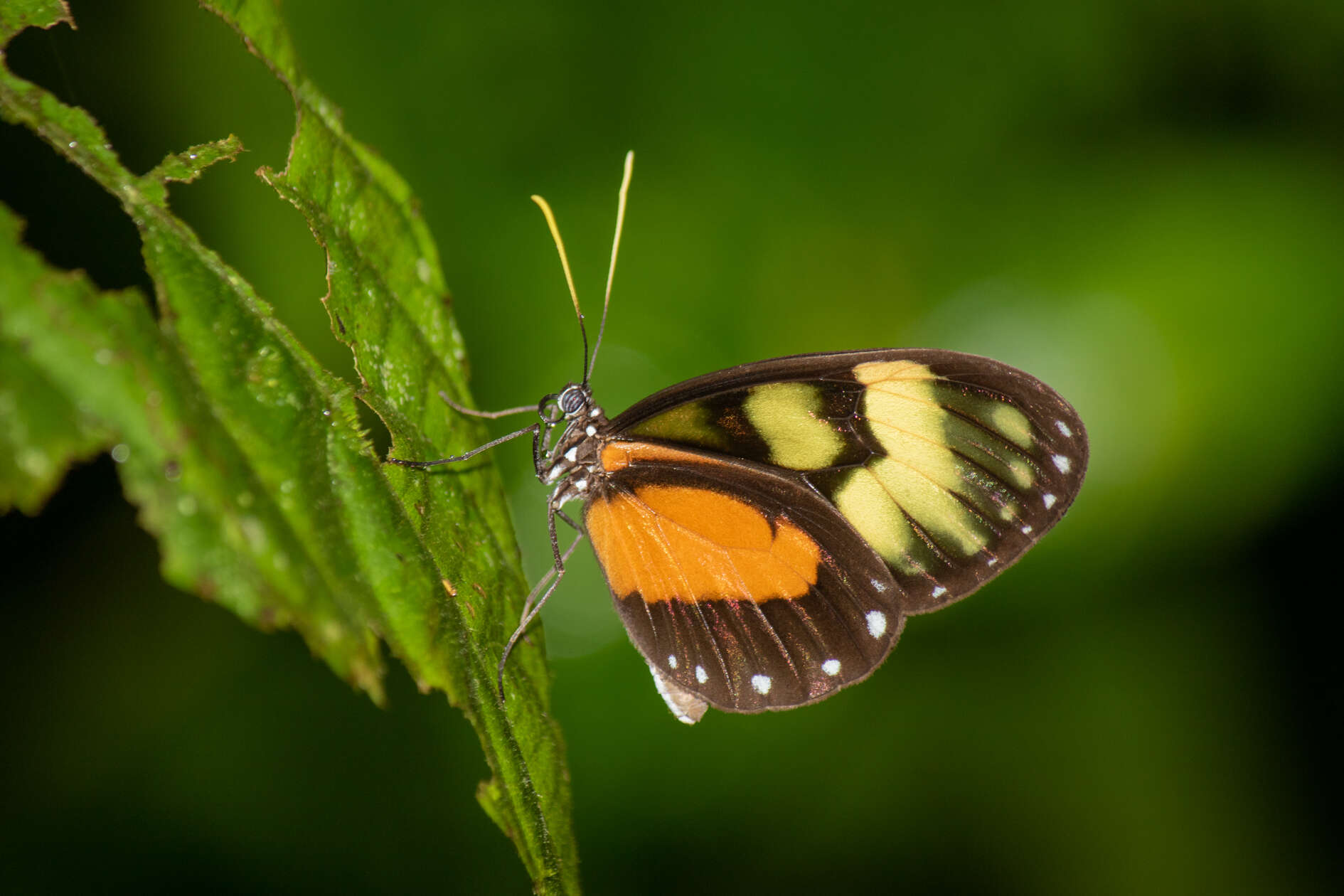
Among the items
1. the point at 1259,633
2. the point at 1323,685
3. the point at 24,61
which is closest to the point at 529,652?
the point at 24,61

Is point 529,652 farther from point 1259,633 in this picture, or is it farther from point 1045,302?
point 1259,633

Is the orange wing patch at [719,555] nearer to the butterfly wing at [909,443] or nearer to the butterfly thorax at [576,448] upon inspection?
the butterfly wing at [909,443]

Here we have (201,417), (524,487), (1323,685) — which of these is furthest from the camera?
(1323,685)

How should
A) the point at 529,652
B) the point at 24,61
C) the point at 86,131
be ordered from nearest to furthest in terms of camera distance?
1. the point at 86,131
2. the point at 529,652
3. the point at 24,61

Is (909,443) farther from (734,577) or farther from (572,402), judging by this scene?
(572,402)

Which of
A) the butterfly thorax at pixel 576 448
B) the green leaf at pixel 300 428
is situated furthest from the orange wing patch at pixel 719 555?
the green leaf at pixel 300 428

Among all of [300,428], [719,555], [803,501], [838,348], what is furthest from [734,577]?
[838,348]

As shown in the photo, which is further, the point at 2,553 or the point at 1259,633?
the point at 1259,633
